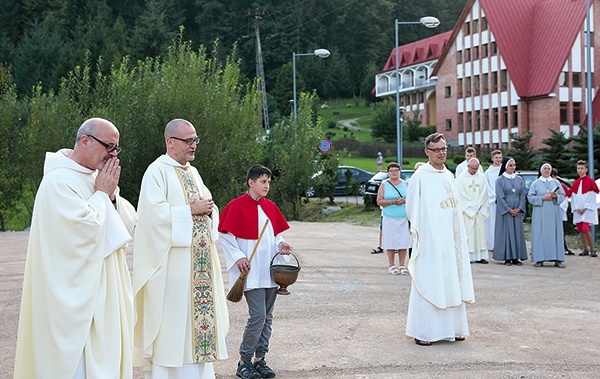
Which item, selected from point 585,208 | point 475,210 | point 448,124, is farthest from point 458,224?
point 448,124

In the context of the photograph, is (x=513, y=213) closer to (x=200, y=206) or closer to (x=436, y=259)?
(x=436, y=259)

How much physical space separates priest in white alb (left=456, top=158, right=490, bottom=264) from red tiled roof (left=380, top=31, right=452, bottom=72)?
7315 centimetres

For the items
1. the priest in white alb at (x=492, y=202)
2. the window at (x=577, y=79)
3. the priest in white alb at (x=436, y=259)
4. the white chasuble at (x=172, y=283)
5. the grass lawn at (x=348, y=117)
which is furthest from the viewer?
the grass lawn at (x=348, y=117)

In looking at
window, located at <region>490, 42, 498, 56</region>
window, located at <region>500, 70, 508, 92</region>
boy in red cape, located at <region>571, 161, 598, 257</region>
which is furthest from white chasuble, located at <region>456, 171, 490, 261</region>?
window, located at <region>490, 42, 498, 56</region>

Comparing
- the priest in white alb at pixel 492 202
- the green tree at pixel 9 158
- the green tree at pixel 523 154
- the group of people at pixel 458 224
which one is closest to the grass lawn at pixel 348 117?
the green tree at pixel 523 154

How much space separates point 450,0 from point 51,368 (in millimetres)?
119081

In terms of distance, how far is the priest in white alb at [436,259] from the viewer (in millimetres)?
9102

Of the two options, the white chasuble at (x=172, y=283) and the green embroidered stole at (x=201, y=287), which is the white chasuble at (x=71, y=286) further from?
the green embroidered stole at (x=201, y=287)

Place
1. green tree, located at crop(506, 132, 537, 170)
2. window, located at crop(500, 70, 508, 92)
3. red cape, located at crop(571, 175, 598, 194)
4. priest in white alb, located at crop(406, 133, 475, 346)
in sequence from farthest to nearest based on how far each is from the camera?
window, located at crop(500, 70, 508, 92)
green tree, located at crop(506, 132, 537, 170)
red cape, located at crop(571, 175, 598, 194)
priest in white alb, located at crop(406, 133, 475, 346)

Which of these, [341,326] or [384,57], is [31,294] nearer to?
[341,326]

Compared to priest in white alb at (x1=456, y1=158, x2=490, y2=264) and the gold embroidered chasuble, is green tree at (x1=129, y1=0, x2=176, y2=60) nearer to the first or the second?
priest in white alb at (x1=456, y1=158, x2=490, y2=264)

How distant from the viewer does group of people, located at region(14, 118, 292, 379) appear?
5.37m

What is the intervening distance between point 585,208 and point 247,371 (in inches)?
505

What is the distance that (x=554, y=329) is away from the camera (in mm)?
9953
